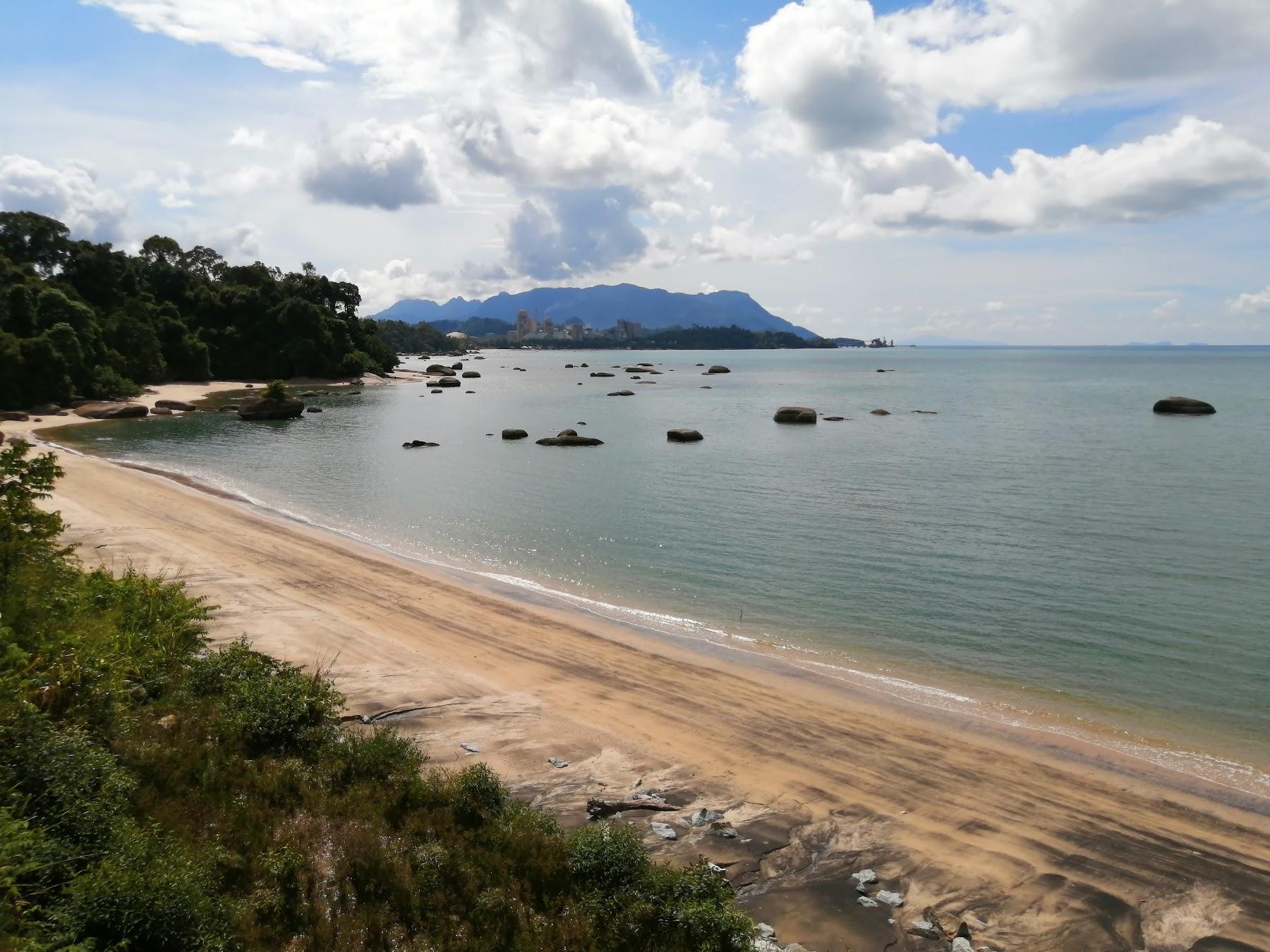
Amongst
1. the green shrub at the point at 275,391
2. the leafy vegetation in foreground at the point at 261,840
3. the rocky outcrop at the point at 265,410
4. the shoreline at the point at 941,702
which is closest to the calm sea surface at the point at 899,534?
the shoreline at the point at 941,702

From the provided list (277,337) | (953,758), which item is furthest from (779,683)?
(277,337)

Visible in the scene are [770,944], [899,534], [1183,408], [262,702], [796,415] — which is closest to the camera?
[770,944]

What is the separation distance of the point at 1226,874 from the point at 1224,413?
78.1 m

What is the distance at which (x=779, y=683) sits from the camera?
52.2ft

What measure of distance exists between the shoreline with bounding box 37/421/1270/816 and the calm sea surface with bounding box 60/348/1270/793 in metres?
0.10

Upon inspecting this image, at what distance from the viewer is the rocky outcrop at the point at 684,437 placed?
181 feet

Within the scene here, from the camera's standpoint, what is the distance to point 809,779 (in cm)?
1180

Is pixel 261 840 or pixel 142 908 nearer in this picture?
pixel 142 908

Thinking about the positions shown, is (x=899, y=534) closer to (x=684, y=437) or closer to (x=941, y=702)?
(x=941, y=702)

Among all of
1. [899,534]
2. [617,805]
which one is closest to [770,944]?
[617,805]

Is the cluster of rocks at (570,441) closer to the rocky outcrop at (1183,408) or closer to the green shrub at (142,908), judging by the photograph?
the green shrub at (142,908)

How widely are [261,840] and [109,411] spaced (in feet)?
241

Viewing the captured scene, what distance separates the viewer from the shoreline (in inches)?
488

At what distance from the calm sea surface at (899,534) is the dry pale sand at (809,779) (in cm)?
207
